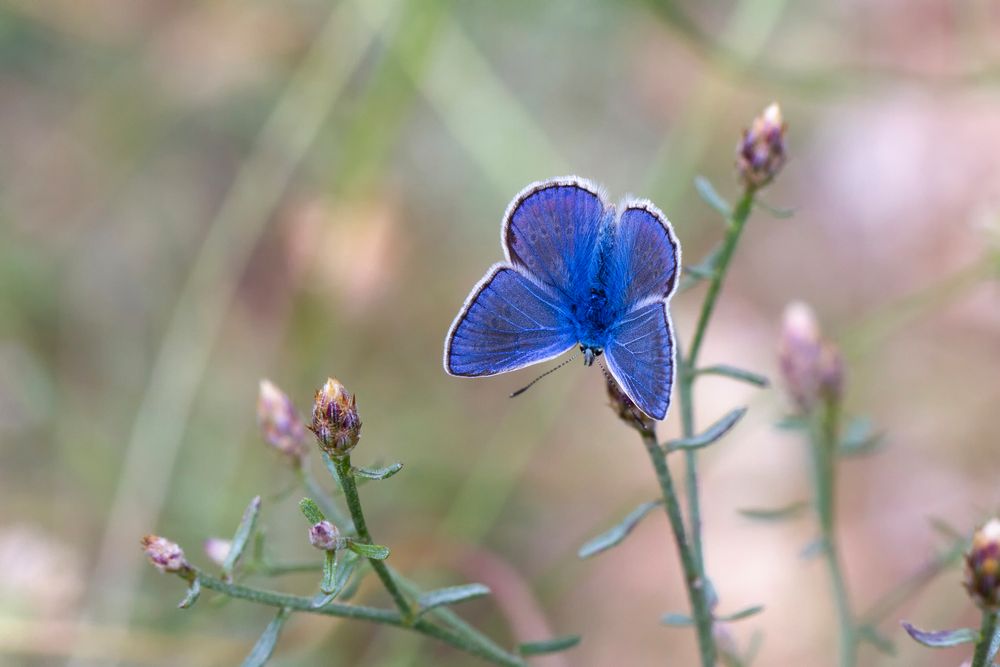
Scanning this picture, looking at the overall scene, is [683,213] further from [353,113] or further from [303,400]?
[303,400]

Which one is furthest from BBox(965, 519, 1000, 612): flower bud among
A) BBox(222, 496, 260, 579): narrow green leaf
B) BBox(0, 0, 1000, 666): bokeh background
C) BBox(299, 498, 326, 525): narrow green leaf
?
BBox(0, 0, 1000, 666): bokeh background

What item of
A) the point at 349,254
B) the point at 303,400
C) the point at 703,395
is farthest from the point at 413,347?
the point at 703,395

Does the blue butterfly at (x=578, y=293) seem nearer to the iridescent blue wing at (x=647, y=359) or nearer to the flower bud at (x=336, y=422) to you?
the iridescent blue wing at (x=647, y=359)

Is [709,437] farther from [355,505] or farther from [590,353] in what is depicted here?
[355,505]

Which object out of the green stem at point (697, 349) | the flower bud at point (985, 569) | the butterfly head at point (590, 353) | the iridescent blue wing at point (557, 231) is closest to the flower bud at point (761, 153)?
the green stem at point (697, 349)

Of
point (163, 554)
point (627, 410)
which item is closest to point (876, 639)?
point (627, 410)

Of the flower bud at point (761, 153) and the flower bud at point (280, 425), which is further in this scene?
→ the flower bud at point (280, 425)

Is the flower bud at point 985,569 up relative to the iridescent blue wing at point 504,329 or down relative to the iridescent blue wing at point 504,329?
down
